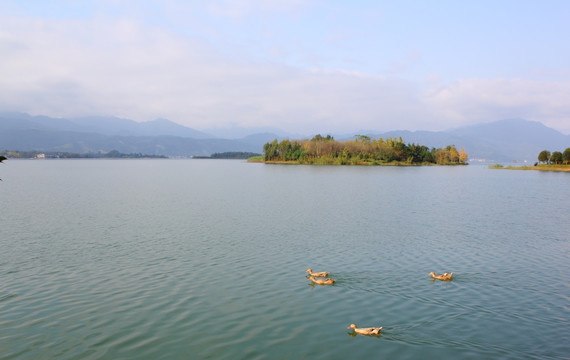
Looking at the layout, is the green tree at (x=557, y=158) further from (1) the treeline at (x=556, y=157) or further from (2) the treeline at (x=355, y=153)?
(2) the treeline at (x=355, y=153)

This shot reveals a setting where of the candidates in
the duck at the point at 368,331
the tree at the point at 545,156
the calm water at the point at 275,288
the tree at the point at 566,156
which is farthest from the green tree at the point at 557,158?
the duck at the point at 368,331

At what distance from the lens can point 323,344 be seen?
10492 millimetres

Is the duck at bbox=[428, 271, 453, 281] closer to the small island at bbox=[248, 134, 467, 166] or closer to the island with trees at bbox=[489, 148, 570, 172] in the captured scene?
the island with trees at bbox=[489, 148, 570, 172]

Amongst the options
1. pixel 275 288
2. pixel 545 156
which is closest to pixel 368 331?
pixel 275 288

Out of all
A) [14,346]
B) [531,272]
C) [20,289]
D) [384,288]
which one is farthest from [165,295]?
[531,272]

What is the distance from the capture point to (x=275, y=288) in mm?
14750

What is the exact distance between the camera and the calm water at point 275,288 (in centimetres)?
1046

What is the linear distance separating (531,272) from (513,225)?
524 inches

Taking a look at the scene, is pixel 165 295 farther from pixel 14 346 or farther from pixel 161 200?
pixel 161 200

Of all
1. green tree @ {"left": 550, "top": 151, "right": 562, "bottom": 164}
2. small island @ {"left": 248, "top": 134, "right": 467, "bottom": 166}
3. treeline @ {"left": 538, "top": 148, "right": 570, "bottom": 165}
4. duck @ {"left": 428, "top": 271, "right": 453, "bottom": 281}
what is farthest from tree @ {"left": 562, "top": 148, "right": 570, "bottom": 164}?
duck @ {"left": 428, "top": 271, "right": 453, "bottom": 281}

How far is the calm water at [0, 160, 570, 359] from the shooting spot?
34.3ft

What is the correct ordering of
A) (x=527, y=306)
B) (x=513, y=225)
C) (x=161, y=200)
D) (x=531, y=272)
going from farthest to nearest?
(x=161, y=200) → (x=513, y=225) → (x=531, y=272) → (x=527, y=306)

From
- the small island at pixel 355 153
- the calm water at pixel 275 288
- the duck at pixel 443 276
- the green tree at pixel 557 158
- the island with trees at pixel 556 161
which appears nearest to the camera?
the calm water at pixel 275 288

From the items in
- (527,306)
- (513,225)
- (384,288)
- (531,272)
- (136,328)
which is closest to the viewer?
(136,328)
